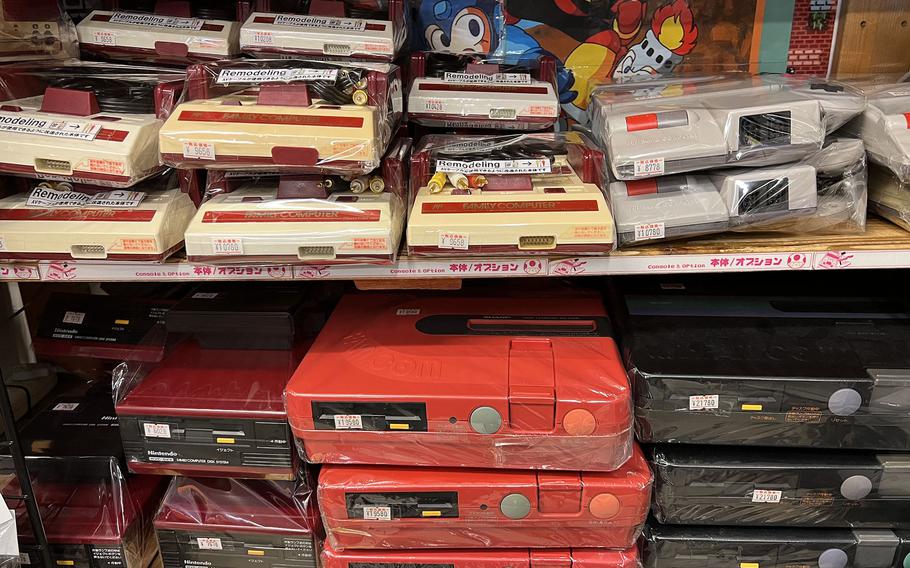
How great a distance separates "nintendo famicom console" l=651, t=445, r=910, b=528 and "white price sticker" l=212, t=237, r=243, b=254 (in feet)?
2.96

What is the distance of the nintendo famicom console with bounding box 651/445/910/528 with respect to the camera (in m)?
1.36

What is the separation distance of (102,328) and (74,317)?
0.08 meters

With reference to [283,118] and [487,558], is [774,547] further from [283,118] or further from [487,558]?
[283,118]

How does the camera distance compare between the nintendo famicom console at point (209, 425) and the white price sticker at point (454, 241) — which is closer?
the white price sticker at point (454, 241)

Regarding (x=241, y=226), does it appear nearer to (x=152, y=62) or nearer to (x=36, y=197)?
(x=36, y=197)

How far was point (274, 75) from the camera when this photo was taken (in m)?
1.33

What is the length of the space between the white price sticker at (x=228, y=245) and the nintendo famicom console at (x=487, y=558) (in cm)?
66

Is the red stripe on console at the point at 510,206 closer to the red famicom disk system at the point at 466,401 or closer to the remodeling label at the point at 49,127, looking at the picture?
the red famicom disk system at the point at 466,401

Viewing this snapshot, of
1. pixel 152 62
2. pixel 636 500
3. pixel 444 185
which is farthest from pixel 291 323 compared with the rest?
pixel 636 500

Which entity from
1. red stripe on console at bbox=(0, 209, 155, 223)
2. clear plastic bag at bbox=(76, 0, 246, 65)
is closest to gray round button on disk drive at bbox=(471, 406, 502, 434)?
red stripe on console at bbox=(0, 209, 155, 223)

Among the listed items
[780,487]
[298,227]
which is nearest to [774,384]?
[780,487]

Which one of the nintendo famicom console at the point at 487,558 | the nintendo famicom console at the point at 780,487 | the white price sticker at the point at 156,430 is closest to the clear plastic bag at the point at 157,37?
the white price sticker at the point at 156,430

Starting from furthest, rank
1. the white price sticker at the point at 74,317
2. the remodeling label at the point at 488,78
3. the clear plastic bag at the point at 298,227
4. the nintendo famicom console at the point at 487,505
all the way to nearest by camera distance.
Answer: the white price sticker at the point at 74,317 → the remodeling label at the point at 488,78 → the nintendo famicom console at the point at 487,505 → the clear plastic bag at the point at 298,227

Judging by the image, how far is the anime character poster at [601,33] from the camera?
1.70m
